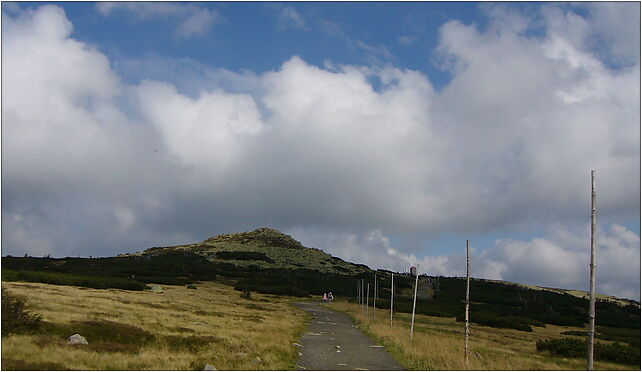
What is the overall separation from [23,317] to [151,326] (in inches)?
331

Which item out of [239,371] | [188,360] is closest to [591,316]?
[239,371]

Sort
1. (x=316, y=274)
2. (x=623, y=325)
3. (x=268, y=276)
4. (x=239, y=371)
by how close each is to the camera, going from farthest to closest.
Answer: (x=316, y=274)
(x=268, y=276)
(x=623, y=325)
(x=239, y=371)

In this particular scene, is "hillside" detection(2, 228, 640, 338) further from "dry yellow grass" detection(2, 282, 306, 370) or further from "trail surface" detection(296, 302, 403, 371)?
"trail surface" detection(296, 302, 403, 371)

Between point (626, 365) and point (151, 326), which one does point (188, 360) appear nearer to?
point (151, 326)

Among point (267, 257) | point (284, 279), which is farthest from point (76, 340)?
point (267, 257)

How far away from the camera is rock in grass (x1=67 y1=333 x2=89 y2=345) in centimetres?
2099

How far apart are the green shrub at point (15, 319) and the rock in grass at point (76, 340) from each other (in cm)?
176

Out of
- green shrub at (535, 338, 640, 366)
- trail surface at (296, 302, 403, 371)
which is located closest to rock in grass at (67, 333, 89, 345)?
trail surface at (296, 302, 403, 371)

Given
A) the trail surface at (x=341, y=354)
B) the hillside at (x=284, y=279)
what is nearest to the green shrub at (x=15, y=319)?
the trail surface at (x=341, y=354)

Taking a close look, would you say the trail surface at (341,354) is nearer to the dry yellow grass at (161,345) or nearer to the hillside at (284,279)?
the dry yellow grass at (161,345)

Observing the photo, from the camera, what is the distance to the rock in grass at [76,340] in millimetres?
20991

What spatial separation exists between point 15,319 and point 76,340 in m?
2.66

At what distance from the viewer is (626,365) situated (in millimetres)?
36781

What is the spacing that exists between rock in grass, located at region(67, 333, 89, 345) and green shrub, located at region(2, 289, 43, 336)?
176cm
